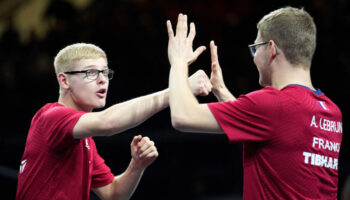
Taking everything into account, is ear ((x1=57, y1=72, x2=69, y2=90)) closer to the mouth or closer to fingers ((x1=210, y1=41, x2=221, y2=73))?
the mouth

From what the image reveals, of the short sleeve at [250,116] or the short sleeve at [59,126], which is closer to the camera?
the short sleeve at [250,116]

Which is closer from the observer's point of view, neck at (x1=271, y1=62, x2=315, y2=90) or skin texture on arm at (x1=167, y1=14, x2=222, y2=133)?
skin texture on arm at (x1=167, y1=14, x2=222, y2=133)

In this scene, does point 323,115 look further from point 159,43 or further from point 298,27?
point 159,43

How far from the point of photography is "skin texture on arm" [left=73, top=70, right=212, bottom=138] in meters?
2.94

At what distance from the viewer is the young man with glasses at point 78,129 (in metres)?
2.99

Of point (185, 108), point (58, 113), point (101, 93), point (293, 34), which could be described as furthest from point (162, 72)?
point (185, 108)

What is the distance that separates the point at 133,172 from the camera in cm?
365

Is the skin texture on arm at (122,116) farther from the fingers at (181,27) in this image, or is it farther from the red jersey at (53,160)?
the fingers at (181,27)

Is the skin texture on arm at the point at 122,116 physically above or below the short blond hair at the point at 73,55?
below

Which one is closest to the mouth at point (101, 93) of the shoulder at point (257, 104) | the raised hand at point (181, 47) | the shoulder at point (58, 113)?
the shoulder at point (58, 113)

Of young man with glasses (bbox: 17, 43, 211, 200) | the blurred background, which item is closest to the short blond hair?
young man with glasses (bbox: 17, 43, 211, 200)

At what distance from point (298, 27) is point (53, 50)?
274 inches

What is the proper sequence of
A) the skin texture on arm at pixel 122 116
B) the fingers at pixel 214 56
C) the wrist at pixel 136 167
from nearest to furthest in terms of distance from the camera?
the skin texture on arm at pixel 122 116 < the fingers at pixel 214 56 < the wrist at pixel 136 167

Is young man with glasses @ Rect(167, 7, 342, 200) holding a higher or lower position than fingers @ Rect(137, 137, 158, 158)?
higher
